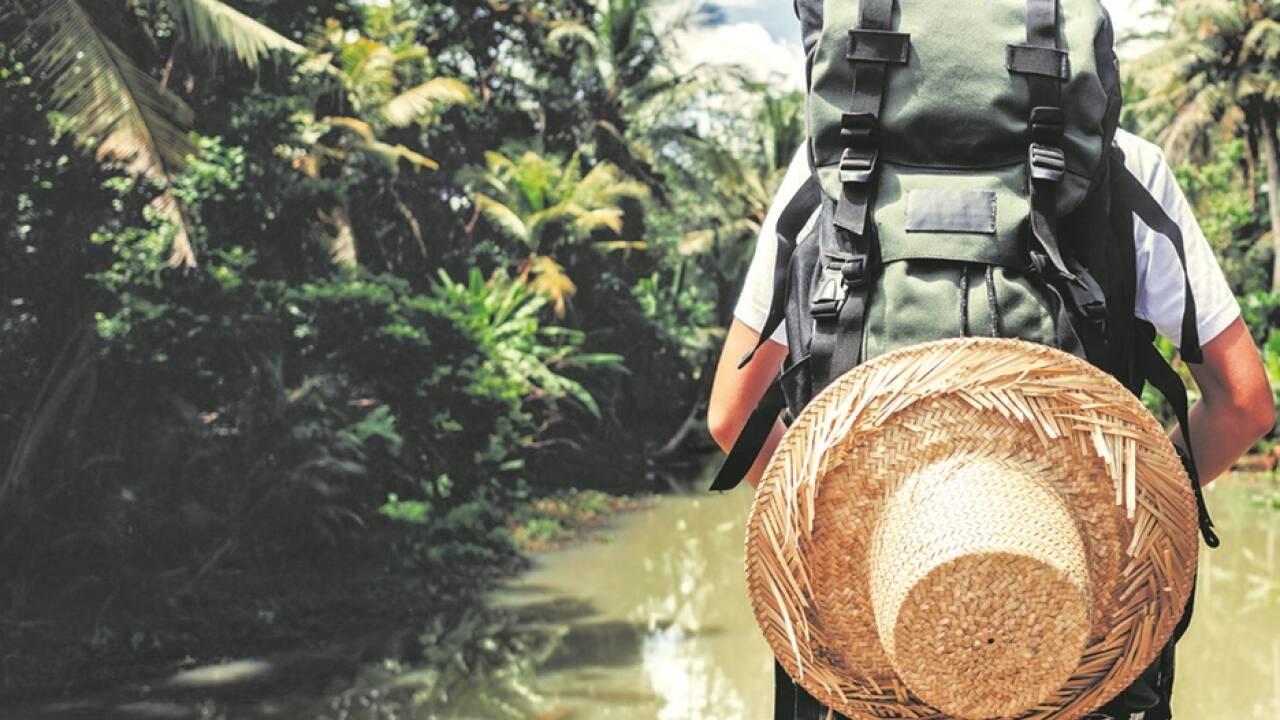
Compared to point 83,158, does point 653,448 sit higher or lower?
lower

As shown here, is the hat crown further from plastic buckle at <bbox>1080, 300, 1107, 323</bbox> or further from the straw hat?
plastic buckle at <bbox>1080, 300, 1107, 323</bbox>

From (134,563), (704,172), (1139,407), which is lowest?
(704,172)

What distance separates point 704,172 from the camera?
2512 centimetres

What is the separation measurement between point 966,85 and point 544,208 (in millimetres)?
15422

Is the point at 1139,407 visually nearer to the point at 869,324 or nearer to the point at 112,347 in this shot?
the point at 869,324

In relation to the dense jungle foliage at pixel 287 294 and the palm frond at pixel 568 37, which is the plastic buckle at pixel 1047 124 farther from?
the palm frond at pixel 568 37

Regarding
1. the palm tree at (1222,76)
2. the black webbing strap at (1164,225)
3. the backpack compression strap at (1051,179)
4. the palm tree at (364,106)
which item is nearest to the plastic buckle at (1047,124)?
the backpack compression strap at (1051,179)

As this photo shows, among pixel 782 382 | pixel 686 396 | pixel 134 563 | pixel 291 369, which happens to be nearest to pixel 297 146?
pixel 291 369

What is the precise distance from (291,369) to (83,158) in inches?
100

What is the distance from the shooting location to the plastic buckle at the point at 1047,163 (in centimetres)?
151

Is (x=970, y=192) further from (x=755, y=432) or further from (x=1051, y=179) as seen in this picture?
(x=755, y=432)

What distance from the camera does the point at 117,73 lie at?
291 inches

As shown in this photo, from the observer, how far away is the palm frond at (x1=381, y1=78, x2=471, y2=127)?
49.4 ft

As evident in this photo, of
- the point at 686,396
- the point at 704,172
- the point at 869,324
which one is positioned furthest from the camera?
the point at 704,172
